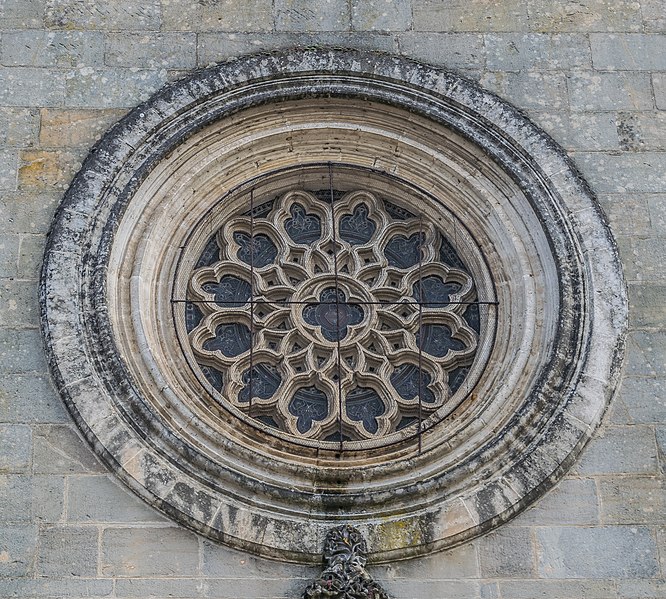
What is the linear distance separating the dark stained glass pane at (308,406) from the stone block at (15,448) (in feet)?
6.48

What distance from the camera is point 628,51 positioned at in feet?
38.0

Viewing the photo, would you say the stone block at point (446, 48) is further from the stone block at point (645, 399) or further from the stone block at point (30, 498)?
the stone block at point (30, 498)

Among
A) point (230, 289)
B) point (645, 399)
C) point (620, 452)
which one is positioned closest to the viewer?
point (620, 452)

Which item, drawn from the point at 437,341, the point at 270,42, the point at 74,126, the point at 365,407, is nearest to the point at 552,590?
the point at 365,407

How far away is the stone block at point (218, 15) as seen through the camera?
451 inches

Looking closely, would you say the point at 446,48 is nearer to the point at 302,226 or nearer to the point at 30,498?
the point at 302,226

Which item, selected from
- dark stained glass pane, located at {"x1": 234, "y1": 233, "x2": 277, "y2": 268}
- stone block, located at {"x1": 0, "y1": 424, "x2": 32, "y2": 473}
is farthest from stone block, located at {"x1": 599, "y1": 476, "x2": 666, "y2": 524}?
stone block, located at {"x1": 0, "y1": 424, "x2": 32, "y2": 473}

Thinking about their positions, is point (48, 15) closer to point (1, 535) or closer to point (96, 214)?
point (96, 214)

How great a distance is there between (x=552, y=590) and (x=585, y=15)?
188 inches

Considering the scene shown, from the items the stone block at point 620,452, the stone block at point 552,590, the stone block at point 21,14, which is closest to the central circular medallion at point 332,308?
the stone block at point 620,452

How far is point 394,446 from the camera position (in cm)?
1042

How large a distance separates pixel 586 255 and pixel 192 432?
317 cm

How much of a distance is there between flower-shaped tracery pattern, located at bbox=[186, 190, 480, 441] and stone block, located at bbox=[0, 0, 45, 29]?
7.30 ft

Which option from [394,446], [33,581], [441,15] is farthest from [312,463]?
[441,15]
